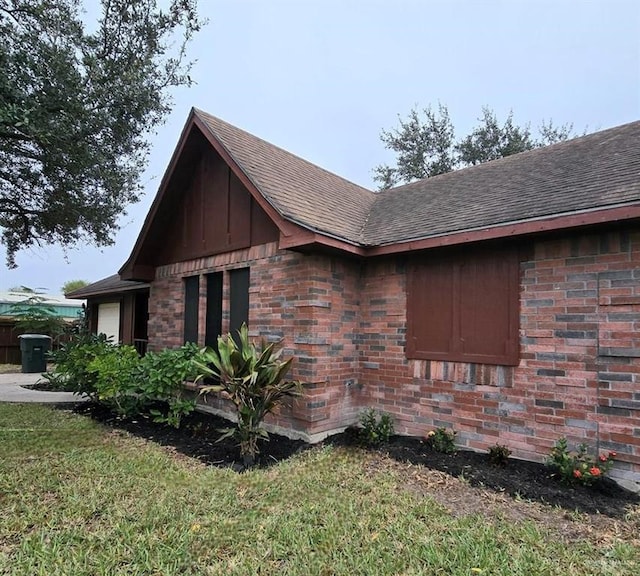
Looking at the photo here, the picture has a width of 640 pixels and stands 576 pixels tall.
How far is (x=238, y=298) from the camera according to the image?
7008mm

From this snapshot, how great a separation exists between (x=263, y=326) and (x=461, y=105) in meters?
20.7

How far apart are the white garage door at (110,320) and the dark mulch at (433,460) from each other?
24.5ft

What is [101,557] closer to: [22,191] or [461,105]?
[22,191]

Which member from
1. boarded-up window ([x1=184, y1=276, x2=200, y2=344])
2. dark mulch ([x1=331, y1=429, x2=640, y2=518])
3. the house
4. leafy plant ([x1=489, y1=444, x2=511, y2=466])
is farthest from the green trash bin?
leafy plant ([x1=489, y1=444, x2=511, y2=466])

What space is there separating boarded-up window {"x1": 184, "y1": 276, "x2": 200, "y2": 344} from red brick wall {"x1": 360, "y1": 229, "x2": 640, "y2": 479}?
4.39 meters

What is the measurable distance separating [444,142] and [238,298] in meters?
19.1

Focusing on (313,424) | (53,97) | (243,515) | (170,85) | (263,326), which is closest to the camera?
(243,515)

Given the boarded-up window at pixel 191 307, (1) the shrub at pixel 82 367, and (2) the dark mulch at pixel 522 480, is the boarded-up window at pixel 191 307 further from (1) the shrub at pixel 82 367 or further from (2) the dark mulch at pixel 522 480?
(2) the dark mulch at pixel 522 480

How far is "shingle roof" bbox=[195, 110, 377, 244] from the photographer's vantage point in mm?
5918

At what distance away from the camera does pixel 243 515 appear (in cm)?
353

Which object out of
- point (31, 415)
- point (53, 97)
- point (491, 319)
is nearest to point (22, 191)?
point (53, 97)

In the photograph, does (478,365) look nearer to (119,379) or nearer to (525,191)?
(525,191)

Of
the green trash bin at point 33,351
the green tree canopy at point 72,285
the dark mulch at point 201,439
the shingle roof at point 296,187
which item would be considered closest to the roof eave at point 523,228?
the shingle roof at point 296,187

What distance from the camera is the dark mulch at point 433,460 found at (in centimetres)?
391
